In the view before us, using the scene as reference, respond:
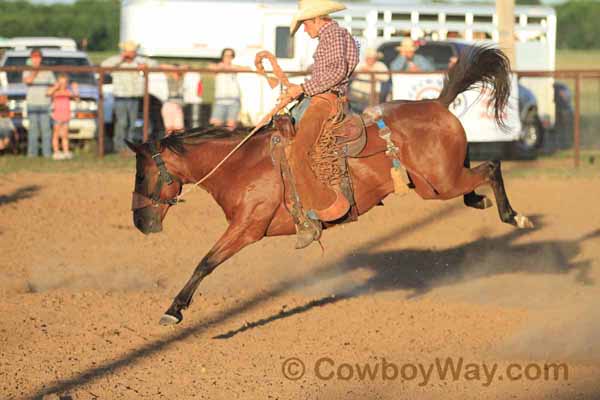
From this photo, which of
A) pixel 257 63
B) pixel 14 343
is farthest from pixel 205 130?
pixel 14 343

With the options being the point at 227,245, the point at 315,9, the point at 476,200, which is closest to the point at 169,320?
the point at 227,245

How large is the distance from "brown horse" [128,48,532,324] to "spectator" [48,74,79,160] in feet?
27.1

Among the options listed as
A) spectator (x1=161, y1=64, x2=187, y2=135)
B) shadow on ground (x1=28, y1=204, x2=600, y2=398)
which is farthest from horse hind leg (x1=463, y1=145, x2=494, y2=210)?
spectator (x1=161, y1=64, x2=187, y2=135)

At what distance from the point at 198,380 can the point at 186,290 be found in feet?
3.09

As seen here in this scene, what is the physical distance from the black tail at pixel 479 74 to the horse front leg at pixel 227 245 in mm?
1816

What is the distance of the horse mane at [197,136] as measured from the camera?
7.56m

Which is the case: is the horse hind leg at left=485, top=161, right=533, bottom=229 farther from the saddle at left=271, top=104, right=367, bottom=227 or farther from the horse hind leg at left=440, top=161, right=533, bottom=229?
the saddle at left=271, top=104, right=367, bottom=227

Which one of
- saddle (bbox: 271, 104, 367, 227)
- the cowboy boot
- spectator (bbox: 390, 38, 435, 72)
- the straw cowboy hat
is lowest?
the cowboy boot

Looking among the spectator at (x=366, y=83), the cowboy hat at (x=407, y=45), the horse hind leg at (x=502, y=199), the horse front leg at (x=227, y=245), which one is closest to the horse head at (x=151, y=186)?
the horse front leg at (x=227, y=245)

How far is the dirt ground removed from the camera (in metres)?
6.36

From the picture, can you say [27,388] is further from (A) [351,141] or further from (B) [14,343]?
(A) [351,141]

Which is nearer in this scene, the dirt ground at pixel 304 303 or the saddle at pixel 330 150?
the dirt ground at pixel 304 303

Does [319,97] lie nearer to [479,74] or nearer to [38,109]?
[479,74]

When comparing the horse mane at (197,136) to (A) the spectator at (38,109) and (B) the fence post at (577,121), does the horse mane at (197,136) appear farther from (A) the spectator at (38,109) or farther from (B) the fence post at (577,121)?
(B) the fence post at (577,121)
